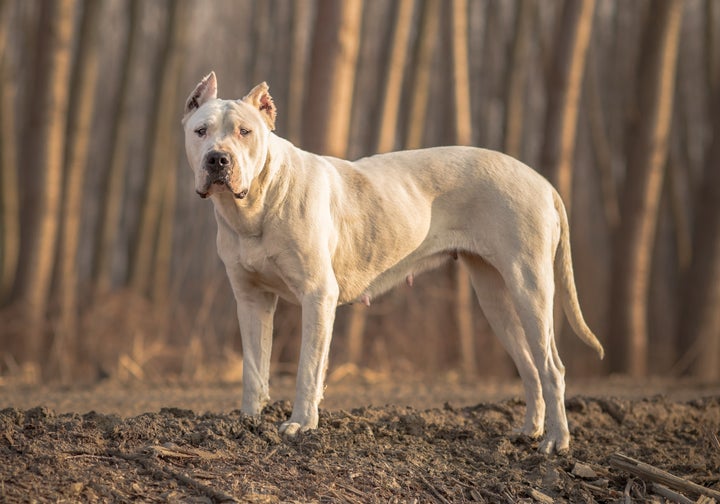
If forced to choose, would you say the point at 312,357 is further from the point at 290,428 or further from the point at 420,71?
the point at 420,71

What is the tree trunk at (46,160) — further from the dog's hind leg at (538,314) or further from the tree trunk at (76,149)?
the dog's hind leg at (538,314)

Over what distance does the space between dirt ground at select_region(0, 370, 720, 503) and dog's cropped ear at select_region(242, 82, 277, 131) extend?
1.79 metres

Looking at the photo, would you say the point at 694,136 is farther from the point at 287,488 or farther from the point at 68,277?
the point at 287,488

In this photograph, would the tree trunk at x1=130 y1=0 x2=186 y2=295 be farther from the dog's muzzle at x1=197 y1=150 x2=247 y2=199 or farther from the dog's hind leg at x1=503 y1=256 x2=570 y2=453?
the dog's muzzle at x1=197 y1=150 x2=247 y2=199

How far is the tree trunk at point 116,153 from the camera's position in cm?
1716

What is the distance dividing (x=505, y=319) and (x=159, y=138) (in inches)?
481

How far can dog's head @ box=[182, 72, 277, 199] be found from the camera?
5.21 metres

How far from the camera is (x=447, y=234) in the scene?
628 centimetres

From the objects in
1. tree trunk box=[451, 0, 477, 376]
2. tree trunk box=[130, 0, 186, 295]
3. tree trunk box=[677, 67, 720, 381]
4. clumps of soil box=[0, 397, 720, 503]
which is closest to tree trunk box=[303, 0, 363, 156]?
tree trunk box=[451, 0, 477, 376]

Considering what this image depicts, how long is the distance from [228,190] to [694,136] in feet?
86.8

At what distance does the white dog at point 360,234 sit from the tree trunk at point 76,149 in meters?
7.31

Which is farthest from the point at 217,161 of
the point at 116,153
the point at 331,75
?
the point at 116,153

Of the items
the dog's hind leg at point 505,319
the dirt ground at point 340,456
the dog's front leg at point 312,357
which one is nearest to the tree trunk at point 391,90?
the dirt ground at point 340,456

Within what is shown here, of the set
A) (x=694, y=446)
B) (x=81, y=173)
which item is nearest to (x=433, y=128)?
(x=81, y=173)
